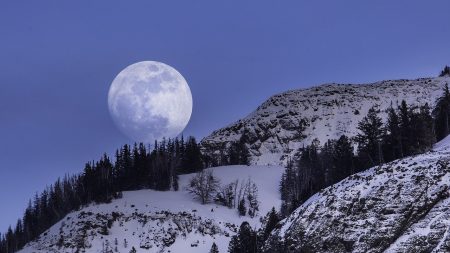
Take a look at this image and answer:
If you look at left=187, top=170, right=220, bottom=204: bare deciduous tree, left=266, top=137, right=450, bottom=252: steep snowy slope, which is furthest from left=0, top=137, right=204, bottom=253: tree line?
left=266, top=137, right=450, bottom=252: steep snowy slope

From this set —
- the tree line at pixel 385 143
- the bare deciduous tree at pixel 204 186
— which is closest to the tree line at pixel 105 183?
the bare deciduous tree at pixel 204 186

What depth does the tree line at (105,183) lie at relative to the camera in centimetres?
14075

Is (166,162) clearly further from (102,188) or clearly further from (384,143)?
(384,143)

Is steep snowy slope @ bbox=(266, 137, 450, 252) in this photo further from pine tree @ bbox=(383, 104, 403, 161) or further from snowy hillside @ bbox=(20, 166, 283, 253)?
snowy hillside @ bbox=(20, 166, 283, 253)

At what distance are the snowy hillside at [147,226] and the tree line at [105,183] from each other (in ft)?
24.2

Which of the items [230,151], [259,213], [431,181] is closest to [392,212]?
[431,181]

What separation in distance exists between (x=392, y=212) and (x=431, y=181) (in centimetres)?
592

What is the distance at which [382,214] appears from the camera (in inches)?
2761

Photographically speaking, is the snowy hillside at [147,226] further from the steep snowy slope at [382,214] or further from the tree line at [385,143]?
the steep snowy slope at [382,214]

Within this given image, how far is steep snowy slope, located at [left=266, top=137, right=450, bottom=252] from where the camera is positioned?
6462cm

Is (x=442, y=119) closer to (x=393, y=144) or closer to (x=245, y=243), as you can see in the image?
(x=393, y=144)

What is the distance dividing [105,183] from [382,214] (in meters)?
84.4

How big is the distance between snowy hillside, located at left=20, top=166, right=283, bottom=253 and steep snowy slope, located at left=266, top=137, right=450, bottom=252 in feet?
117

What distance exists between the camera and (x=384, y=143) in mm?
106062
